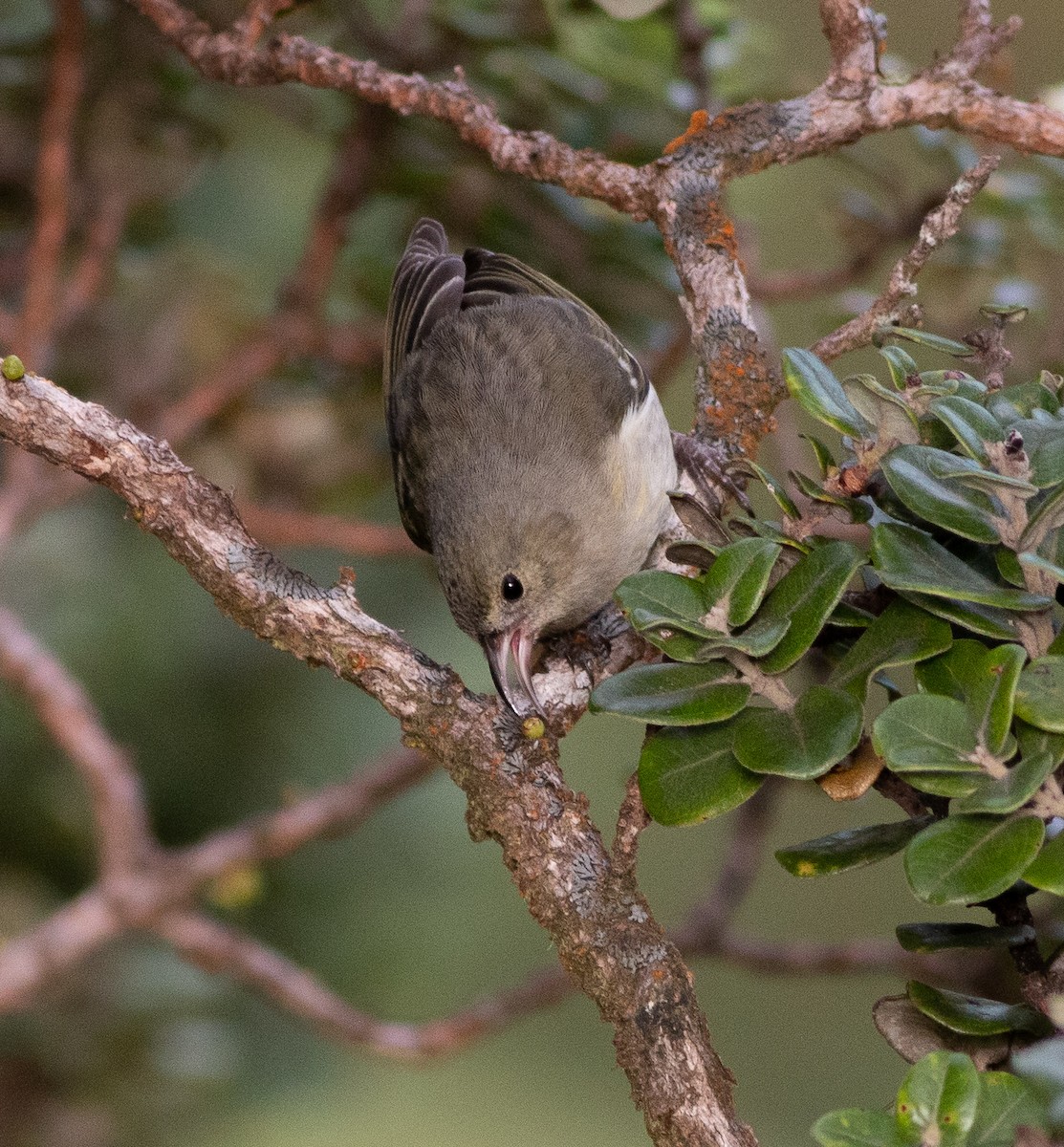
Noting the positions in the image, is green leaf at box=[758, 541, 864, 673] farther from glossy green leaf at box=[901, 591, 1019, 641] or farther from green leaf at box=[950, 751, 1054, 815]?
green leaf at box=[950, 751, 1054, 815]

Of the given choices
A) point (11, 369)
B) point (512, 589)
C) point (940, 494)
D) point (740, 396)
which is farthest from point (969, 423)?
point (512, 589)

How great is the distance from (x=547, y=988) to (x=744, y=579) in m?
1.36

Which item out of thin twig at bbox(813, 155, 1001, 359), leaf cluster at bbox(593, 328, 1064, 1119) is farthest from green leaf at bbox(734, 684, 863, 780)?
thin twig at bbox(813, 155, 1001, 359)

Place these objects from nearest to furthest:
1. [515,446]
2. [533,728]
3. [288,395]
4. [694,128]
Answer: [533,728] < [694,128] < [515,446] < [288,395]

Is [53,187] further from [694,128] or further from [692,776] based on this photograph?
[692,776]

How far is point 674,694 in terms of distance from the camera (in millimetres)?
1062

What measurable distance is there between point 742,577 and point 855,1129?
1.34ft

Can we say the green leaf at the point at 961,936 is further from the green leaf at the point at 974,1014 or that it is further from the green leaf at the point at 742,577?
the green leaf at the point at 742,577

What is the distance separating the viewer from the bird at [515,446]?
6.44ft

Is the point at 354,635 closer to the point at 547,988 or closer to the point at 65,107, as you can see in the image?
the point at 547,988

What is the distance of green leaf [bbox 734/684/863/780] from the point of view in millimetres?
971

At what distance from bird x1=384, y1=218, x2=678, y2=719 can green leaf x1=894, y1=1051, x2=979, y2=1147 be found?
958 mm

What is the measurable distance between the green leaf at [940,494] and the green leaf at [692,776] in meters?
0.24

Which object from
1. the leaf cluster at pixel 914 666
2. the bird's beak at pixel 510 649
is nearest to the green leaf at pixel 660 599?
the leaf cluster at pixel 914 666
